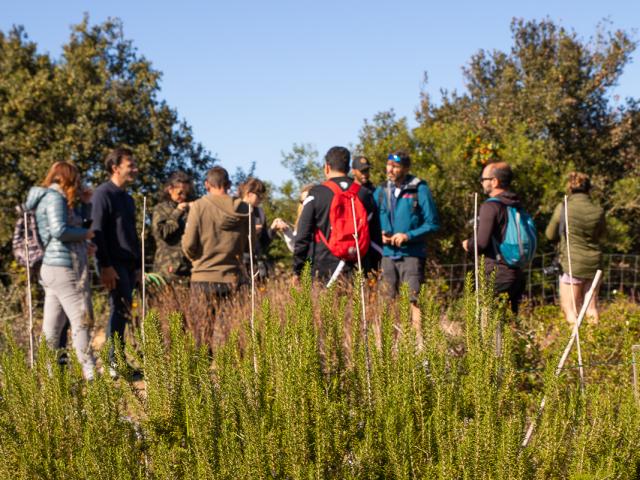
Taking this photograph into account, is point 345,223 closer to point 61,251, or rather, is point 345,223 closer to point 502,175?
point 502,175

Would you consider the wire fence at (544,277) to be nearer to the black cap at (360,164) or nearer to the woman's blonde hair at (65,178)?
the black cap at (360,164)

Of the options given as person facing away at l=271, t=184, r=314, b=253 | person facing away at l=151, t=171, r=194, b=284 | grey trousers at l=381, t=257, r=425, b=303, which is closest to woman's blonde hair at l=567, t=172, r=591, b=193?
grey trousers at l=381, t=257, r=425, b=303

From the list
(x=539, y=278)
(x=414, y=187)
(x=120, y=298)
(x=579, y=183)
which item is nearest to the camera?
(x=120, y=298)

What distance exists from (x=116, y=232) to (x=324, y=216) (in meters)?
1.68

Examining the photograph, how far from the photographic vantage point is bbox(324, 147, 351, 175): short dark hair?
551cm

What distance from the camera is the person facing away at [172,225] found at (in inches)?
268

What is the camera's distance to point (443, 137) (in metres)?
12.3

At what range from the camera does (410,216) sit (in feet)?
21.9

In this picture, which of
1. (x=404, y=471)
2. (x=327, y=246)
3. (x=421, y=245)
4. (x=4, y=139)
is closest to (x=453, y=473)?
(x=404, y=471)

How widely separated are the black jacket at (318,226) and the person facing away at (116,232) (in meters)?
1.40

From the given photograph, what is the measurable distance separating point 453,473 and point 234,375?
2.25 ft

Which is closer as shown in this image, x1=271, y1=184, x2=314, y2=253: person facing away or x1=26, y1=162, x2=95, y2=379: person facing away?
x1=26, y1=162, x2=95, y2=379: person facing away

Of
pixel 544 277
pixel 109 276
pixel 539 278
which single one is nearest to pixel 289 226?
pixel 109 276

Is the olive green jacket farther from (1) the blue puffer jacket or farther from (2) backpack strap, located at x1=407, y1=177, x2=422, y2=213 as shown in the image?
(1) the blue puffer jacket
